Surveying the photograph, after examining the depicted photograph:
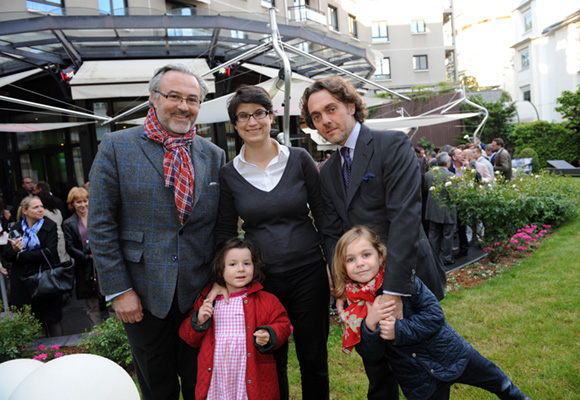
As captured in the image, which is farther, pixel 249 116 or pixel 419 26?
pixel 419 26

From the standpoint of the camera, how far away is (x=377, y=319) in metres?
2.08

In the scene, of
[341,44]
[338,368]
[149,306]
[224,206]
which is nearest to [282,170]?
[224,206]

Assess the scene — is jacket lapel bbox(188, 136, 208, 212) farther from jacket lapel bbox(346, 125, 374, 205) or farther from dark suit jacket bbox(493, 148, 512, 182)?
dark suit jacket bbox(493, 148, 512, 182)

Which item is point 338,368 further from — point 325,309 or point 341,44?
point 341,44

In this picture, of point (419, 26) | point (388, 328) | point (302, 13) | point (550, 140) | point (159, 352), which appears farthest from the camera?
point (419, 26)

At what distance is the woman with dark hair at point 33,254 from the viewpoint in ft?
15.6

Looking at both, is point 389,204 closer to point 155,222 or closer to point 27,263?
point 155,222

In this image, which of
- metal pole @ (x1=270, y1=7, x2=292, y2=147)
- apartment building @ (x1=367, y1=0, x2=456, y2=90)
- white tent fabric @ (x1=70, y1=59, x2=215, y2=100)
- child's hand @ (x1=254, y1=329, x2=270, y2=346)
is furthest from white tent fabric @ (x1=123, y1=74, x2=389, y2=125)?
apartment building @ (x1=367, y1=0, x2=456, y2=90)

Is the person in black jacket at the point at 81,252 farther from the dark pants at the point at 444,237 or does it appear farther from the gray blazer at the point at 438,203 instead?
the dark pants at the point at 444,237

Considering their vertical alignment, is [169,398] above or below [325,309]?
below

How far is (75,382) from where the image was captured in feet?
6.14

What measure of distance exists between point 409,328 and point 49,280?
4260 millimetres

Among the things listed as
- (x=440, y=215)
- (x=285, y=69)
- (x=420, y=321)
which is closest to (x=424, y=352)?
(x=420, y=321)

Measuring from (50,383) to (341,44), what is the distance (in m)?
12.4
